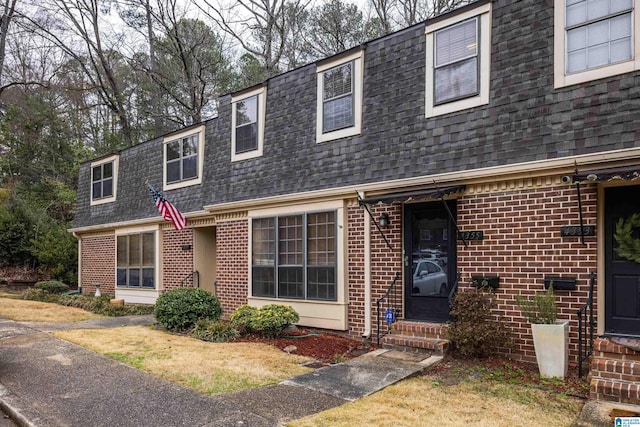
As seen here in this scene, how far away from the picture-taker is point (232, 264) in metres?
11.0

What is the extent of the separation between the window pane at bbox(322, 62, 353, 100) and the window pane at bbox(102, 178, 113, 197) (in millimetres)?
10080

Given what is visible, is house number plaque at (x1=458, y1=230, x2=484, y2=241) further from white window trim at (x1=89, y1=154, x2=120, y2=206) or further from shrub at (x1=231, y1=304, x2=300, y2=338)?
white window trim at (x1=89, y1=154, x2=120, y2=206)

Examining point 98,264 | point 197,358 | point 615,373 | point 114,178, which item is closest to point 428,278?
point 615,373

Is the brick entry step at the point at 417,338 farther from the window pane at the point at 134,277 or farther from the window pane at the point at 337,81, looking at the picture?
the window pane at the point at 134,277

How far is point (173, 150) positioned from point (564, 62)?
10435 mm

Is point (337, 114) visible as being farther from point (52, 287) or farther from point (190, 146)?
point (52, 287)

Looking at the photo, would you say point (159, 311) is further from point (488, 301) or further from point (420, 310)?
point (488, 301)

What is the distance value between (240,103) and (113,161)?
7.17 meters

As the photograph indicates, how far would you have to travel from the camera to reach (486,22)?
7.02 m

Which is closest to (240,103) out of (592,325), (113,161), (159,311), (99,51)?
(159,311)

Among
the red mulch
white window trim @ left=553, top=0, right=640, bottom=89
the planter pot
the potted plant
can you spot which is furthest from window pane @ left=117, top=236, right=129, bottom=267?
white window trim @ left=553, top=0, right=640, bottom=89

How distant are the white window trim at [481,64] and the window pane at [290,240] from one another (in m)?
3.49

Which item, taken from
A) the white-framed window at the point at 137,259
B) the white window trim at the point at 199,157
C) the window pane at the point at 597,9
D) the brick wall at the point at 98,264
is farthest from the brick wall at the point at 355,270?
the brick wall at the point at 98,264

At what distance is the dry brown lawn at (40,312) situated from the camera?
36.9 feet
